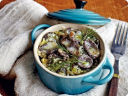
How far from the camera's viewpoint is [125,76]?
0.86m

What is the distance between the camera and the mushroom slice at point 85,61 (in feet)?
2.37

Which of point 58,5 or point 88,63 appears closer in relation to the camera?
point 88,63

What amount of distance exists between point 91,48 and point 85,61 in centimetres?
7

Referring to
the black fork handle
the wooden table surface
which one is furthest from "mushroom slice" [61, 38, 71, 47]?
the wooden table surface

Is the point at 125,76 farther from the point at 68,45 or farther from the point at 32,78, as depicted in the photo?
the point at 32,78

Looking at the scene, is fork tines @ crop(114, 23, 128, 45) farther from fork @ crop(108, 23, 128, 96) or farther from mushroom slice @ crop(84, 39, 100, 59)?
mushroom slice @ crop(84, 39, 100, 59)

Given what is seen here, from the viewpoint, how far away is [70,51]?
0.76 m

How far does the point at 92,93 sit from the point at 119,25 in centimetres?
41

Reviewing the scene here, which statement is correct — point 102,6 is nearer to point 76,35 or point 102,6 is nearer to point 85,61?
point 76,35

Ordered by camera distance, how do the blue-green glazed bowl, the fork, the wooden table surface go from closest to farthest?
the blue-green glazed bowl → the fork → the wooden table surface

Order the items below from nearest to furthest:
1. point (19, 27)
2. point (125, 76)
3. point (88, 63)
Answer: point (88, 63), point (125, 76), point (19, 27)

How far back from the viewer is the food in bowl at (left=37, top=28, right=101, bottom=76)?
722 mm

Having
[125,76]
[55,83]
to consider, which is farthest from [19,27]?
[125,76]

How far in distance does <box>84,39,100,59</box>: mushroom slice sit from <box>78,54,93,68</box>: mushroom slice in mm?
24
